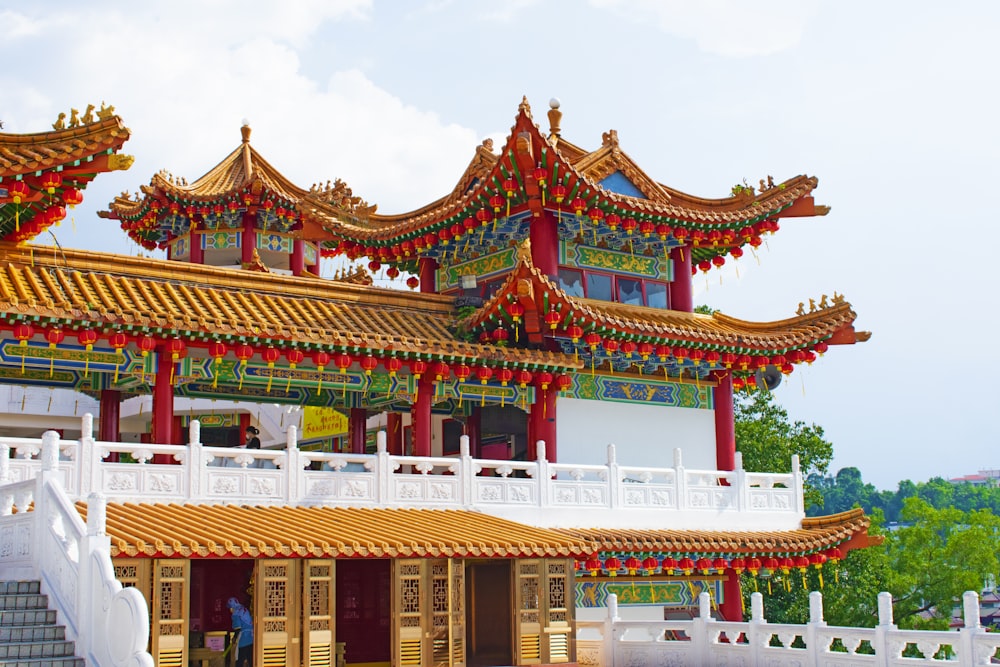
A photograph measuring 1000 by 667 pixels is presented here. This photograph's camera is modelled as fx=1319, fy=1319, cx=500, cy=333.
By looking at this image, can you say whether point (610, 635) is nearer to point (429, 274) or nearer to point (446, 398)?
point (446, 398)

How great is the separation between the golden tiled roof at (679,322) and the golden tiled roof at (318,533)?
3497 mm

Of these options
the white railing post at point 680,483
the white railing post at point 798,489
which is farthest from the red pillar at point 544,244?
the white railing post at point 798,489

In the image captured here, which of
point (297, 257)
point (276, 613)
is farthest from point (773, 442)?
point (276, 613)

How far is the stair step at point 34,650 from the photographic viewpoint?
1144cm

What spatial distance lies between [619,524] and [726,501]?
241 cm

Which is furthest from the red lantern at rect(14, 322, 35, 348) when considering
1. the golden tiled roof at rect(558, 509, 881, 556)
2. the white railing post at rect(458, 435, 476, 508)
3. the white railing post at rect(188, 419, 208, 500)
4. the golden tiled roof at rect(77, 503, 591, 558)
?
the golden tiled roof at rect(558, 509, 881, 556)

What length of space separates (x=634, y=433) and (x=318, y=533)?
821 cm

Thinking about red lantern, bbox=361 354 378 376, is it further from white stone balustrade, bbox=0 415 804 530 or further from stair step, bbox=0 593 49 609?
stair step, bbox=0 593 49 609

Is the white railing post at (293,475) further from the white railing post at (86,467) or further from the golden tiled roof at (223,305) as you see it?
the white railing post at (86,467)

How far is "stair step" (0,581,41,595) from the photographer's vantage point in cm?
1241

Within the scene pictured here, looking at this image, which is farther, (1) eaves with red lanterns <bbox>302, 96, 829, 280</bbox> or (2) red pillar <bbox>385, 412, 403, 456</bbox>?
(2) red pillar <bbox>385, 412, 403, 456</bbox>

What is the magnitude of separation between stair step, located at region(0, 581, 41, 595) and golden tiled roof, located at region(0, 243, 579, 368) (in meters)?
4.71

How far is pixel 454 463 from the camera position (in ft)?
61.5

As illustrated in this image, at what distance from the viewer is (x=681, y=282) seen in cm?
2402
